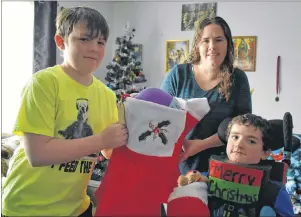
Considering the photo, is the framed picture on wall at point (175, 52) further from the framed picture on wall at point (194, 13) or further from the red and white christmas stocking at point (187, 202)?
the red and white christmas stocking at point (187, 202)

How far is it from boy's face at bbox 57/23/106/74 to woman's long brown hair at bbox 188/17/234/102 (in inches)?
19.9

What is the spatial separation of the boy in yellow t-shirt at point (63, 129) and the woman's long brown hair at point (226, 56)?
48 centimetres

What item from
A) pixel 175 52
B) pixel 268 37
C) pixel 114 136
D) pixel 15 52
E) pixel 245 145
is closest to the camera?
pixel 114 136

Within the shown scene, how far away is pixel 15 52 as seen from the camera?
3.18 meters

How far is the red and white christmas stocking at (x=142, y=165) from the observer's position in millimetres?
874

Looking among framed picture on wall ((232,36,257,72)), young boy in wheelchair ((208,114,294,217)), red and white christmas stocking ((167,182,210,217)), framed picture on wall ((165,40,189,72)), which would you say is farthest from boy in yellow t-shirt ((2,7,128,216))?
framed picture on wall ((165,40,189,72))

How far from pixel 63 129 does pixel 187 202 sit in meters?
0.40

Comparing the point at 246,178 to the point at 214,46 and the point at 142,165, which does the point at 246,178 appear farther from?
the point at 214,46

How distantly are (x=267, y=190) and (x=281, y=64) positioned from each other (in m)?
2.92

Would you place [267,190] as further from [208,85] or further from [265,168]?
[208,85]

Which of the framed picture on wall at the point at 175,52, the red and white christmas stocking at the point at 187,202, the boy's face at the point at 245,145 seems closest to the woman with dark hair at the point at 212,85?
the boy's face at the point at 245,145

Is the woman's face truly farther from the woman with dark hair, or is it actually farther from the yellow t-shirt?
the yellow t-shirt

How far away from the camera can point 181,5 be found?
3896 millimetres

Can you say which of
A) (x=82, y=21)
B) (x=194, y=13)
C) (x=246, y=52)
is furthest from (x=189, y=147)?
(x=194, y=13)
